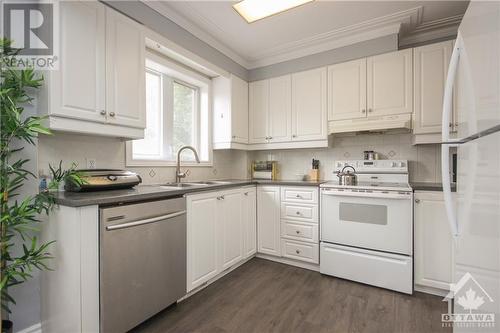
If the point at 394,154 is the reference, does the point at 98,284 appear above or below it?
below

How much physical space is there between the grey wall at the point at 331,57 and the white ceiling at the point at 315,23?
0.20 feet

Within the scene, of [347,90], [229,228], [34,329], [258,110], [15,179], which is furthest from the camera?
[258,110]

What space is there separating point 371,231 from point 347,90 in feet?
5.04

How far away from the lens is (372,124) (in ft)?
8.19

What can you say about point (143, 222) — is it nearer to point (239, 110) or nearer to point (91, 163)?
point (91, 163)

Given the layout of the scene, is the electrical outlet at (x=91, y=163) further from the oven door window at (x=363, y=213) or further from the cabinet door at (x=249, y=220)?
the oven door window at (x=363, y=213)

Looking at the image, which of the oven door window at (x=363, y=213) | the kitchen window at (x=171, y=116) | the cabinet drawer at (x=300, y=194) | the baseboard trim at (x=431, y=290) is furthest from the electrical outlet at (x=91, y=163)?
the baseboard trim at (x=431, y=290)

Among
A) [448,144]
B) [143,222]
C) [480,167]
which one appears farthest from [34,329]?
[448,144]

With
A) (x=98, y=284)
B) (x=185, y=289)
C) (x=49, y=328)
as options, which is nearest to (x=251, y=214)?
(x=185, y=289)

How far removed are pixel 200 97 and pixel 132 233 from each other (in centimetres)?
214

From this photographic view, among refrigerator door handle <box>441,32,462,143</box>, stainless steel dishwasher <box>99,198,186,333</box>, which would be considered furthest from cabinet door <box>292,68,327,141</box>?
stainless steel dishwasher <box>99,198,186,333</box>

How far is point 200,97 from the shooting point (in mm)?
3160

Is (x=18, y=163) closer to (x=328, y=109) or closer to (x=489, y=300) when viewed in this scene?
(x=489, y=300)

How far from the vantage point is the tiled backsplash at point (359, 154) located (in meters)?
2.54
